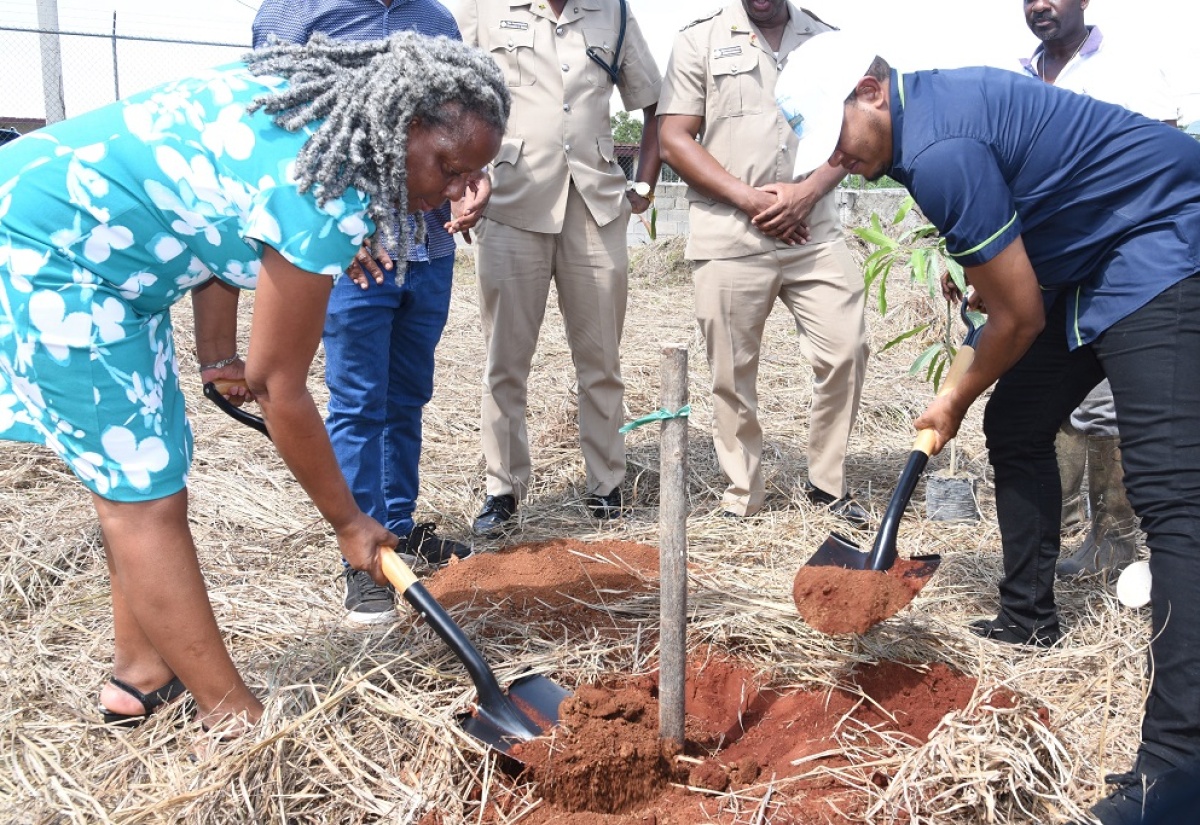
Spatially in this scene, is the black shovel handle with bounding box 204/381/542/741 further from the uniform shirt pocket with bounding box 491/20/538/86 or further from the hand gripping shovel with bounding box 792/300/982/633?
the uniform shirt pocket with bounding box 491/20/538/86

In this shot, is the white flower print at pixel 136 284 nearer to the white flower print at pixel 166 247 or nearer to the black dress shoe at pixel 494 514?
the white flower print at pixel 166 247

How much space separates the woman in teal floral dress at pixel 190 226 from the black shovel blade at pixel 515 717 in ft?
1.81

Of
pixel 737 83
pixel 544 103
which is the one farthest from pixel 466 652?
pixel 737 83

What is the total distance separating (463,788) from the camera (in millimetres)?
2113

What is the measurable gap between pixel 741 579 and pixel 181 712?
1.64m

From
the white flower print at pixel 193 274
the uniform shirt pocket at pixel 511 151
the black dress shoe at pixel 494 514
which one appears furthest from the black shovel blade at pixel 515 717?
the uniform shirt pocket at pixel 511 151

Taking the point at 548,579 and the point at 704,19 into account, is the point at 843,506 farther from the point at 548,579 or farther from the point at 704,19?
the point at 704,19

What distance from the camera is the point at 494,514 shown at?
12.1ft

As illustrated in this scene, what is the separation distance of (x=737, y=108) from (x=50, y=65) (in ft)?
21.3

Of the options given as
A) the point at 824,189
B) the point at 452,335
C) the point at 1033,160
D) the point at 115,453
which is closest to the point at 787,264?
the point at 824,189

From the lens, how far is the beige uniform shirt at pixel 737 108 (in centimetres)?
357

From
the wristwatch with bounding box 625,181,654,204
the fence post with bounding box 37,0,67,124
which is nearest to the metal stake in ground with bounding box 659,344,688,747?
the wristwatch with bounding box 625,181,654,204

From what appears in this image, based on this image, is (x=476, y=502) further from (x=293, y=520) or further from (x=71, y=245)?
(x=71, y=245)

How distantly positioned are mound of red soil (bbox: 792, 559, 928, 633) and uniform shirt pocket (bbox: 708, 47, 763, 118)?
Result: 1836 millimetres
